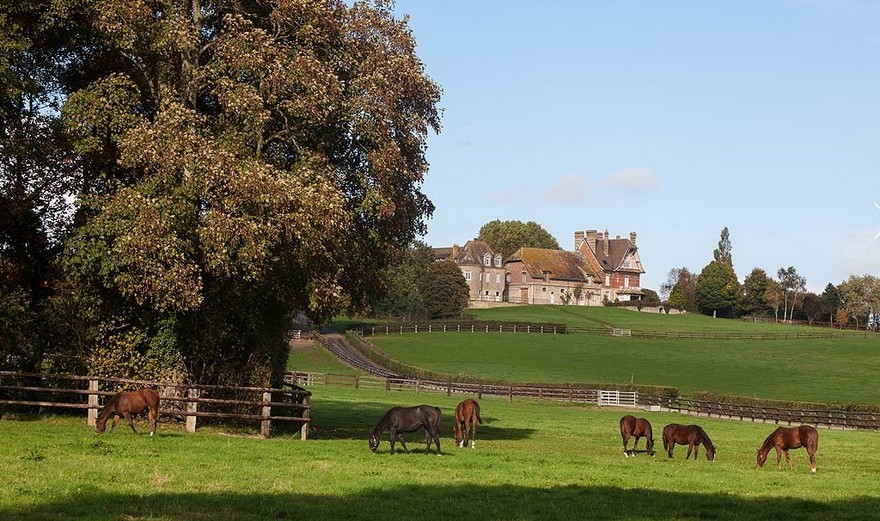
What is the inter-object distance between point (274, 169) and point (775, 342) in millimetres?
103910

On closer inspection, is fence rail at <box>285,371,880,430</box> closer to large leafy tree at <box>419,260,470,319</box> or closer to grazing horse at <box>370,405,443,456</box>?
grazing horse at <box>370,405,443,456</box>

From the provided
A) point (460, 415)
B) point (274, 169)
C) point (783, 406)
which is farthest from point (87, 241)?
point (783, 406)

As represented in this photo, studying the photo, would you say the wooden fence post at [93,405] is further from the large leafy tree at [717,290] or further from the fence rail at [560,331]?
the large leafy tree at [717,290]

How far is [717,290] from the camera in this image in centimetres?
18738

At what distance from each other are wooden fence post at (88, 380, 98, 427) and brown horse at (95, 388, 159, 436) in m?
1.61

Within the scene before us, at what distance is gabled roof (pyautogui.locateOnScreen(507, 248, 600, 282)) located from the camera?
187 m

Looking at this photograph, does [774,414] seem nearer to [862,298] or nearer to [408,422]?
[408,422]

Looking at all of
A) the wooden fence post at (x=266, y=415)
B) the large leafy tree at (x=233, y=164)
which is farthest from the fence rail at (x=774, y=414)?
the wooden fence post at (x=266, y=415)

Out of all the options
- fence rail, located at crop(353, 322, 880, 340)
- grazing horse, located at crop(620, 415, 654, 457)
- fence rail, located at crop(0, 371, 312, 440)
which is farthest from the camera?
fence rail, located at crop(353, 322, 880, 340)

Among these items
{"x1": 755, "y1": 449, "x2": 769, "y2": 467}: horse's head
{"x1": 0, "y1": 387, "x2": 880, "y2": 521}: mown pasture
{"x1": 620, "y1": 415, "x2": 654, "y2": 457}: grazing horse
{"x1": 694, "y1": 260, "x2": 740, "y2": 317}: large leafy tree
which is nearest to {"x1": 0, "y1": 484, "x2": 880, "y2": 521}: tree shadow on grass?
{"x1": 0, "y1": 387, "x2": 880, "y2": 521}: mown pasture

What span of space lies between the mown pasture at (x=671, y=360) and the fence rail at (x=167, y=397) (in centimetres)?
5579

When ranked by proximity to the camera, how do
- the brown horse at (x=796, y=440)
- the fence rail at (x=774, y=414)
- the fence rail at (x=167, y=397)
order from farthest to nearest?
the fence rail at (x=774, y=414) < the fence rail at (x=167, y=397) < the brown horse at (x=796, y=440)

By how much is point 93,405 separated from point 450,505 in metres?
12.8

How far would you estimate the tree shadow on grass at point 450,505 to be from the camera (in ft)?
45.7
